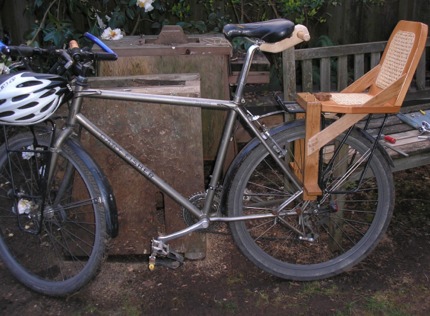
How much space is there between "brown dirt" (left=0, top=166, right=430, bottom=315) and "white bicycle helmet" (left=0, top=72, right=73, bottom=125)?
41.9 inches

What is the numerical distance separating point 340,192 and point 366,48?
1288 mm

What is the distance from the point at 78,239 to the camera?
305 centimetres

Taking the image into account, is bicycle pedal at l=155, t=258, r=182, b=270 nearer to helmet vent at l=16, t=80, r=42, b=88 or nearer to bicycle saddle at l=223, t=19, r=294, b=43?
helmet vent at l=16, t=80, r=42, b=88

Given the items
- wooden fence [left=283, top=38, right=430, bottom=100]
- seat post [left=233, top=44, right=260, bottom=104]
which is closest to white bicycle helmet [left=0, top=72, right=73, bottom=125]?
seat post [left=233, top=44, right=260, bottom=104]

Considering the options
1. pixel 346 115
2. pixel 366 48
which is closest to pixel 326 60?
pixel 366 48

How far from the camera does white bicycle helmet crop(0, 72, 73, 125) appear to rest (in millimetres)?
2371

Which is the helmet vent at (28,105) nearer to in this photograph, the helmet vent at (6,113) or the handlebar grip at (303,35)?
the helmet vent at (6,113)

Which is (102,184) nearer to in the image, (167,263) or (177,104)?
(177,104)

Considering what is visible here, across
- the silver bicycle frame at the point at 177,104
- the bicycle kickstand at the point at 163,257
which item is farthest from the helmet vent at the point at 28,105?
the bicycle kickstand at the point at 163,257

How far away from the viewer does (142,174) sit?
2748 mm

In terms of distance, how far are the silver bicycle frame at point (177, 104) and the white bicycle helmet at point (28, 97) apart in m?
0.14

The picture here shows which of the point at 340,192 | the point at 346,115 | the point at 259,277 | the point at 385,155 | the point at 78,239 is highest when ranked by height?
the point at 346,115

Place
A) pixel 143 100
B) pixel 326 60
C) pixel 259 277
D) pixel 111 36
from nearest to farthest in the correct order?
pixel 143 100
pixel 259 277
pixel 326 60
pixel 111 36

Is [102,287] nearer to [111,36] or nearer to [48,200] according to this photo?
[48,200]
